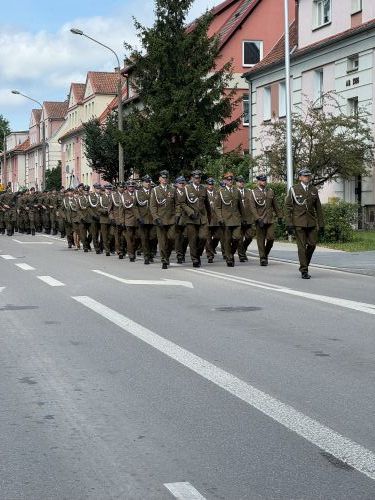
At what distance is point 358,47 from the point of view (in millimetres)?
36062

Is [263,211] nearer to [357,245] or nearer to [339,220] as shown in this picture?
[357,245]

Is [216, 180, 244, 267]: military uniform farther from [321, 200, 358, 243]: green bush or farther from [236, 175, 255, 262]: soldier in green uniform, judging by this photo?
[321, 200, 358, 243]: green bush

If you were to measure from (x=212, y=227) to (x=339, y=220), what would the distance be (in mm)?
6601

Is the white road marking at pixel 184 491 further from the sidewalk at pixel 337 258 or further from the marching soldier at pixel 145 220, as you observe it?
the marching soldier at pixel 145 220

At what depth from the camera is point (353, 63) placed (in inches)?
1457

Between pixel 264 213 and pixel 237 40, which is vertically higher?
pixel 237 40

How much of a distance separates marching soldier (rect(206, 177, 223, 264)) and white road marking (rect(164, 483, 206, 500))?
15924mm

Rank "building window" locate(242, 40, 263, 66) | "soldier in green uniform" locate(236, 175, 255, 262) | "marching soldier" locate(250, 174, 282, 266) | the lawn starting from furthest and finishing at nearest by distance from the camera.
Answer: "building window" locate(242, 40, 263, 66), the lawn, "soldier in green uniform" locate(236, 175, 255, 262), "marching soldier" locate(250, 174, 282, 266)

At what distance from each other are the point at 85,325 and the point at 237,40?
45444mm

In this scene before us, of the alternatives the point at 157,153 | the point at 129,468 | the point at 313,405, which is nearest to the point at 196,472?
the point at 129,468

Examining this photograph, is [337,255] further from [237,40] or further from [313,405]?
[237,40]

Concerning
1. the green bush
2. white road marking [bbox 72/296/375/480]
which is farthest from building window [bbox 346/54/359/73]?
white road marking [bbox 72/296/375/480]

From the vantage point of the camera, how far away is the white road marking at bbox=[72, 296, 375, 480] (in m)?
Answer: 5.16

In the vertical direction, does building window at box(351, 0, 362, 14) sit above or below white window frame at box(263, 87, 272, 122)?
above
